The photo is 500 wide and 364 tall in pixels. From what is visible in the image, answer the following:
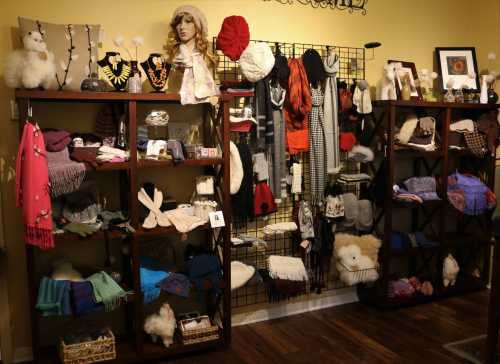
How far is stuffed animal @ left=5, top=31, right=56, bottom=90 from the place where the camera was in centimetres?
229

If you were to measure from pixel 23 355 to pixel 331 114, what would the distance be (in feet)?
8.25

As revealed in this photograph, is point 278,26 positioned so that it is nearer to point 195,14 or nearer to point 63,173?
point 195,14

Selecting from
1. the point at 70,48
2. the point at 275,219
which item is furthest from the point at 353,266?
the point at 70,48

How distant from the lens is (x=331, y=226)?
345 cm

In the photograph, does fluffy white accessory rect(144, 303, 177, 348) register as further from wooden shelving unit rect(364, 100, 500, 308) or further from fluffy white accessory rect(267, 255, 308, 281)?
wooden shelving unit rect(364, 100, 500, 308)

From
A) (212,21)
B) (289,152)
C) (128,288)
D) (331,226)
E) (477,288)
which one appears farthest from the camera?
(477,288)

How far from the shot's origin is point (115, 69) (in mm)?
2570

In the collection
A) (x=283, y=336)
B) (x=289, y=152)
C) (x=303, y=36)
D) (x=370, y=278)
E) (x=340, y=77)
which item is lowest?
(x=283, y=336)

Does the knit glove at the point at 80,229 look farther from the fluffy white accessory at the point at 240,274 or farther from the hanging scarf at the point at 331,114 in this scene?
the hanging scarf at the point at 331,114

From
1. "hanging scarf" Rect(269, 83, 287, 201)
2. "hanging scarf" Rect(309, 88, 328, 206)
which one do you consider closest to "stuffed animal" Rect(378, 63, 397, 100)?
"hanging scarf" Rect(309, 88, 328, 206)

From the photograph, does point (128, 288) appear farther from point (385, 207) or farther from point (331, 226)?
point (385, 207)

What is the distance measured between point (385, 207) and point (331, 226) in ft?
1.41

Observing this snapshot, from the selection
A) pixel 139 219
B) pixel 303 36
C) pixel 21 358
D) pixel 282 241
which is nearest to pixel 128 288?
pixel 139 219

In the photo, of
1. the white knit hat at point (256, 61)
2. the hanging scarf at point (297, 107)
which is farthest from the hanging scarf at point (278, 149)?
the white knit hat at point (256, 61)
